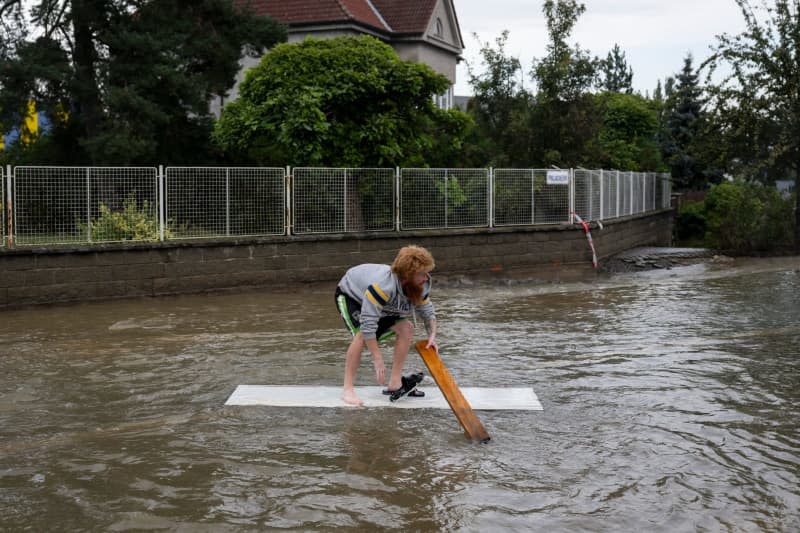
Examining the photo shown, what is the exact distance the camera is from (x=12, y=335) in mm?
11922

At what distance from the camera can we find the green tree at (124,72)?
2473 cm

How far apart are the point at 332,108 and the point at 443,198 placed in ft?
9.60

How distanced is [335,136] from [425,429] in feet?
43.8

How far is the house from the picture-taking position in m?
35.1

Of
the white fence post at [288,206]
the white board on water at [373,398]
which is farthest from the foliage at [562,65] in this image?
the white board on water at [373,398]

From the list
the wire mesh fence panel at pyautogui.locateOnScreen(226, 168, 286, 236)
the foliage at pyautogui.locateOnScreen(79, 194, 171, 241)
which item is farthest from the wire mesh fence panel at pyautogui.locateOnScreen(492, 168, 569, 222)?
the foliage at pyautogui.locateOnScreen(79, 194, 171, 241)

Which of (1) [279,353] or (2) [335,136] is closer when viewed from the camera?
(1) [279,353]

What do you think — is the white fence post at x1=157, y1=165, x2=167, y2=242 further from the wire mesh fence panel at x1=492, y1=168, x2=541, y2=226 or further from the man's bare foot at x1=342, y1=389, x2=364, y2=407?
the man's bare foot at x1=342, y1=389, x2=364, y2=407

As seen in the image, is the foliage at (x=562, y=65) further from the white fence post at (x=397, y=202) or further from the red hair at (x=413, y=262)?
the red hair at (x=413, y=262)

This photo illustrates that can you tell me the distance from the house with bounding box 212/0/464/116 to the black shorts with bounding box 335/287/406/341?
26.5 metres

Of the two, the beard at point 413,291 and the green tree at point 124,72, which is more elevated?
the green tree at point 124,72

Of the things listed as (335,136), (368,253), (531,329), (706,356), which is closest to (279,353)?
(531,329)

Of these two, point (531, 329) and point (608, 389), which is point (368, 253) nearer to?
point (531, 329)

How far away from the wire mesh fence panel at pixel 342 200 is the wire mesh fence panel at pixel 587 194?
212 inches
